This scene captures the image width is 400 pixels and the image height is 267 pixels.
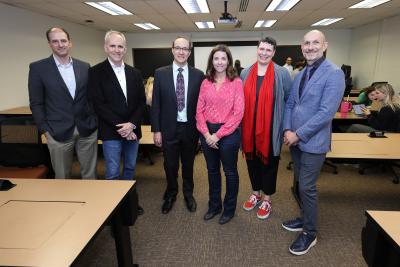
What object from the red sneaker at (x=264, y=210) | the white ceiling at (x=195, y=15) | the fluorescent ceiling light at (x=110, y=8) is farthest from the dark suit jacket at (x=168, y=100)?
the fluorescent ceiling light at (x=110, y=8)

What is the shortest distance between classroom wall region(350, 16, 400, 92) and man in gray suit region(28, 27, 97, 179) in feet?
25.0

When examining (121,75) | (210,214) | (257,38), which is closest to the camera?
(121,75)

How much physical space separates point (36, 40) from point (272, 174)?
6.03m

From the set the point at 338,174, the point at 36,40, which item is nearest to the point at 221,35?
the point at 36,40

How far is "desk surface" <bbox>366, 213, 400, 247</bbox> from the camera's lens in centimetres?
113

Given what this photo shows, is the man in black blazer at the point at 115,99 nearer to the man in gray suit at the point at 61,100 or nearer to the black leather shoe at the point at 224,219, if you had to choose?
the man in gray suit at the point at 61,100

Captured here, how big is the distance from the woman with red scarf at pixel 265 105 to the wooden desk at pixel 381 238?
3.39ft

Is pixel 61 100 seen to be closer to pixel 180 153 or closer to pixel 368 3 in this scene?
pixel 180 153

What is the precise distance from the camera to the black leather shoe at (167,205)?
267 centimetres

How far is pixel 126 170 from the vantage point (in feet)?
8.17

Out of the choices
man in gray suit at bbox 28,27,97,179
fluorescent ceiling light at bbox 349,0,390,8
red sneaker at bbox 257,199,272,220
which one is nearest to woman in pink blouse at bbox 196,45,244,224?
red sneaker at bbox 257,199,272,220

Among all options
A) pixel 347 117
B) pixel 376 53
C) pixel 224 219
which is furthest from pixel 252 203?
pixel 376 53

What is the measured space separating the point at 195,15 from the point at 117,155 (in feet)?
17.5

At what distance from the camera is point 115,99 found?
2.21 m
